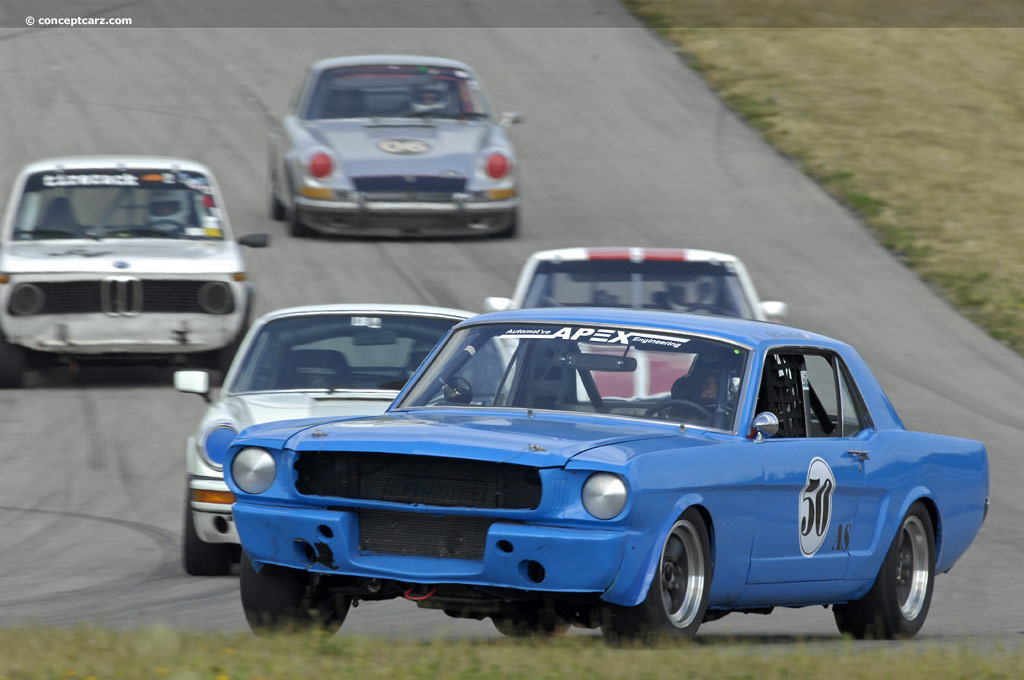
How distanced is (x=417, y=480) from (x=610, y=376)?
1.17 metres

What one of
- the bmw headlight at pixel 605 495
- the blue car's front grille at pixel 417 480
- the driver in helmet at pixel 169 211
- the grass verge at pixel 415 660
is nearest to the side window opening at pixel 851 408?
the grass verge at pixel 415 660

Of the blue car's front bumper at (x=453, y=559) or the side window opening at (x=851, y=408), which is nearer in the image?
the blue car's front bumper at (x=453, y=559)

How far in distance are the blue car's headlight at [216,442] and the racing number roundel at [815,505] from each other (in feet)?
10.7

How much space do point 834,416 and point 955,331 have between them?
36.3 ft

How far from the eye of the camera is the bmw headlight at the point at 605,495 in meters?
6.31

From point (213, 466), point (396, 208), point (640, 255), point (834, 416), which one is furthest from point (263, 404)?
point (396, 208)

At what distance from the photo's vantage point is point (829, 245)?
71.7 ft

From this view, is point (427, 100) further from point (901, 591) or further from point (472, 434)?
point (472, 434)

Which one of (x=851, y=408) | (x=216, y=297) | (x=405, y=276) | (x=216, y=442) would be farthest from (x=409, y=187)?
(x=851, y=408)

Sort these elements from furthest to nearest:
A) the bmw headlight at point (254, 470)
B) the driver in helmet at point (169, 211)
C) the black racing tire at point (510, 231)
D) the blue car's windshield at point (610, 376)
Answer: the black racing tire at point (510, 231)
the driver in helmet at point (169, 211)
the blue car's windshield at point (610, 376)
the bmw headlight at point (254, 470)

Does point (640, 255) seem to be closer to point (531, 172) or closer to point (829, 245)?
point (829, 245)

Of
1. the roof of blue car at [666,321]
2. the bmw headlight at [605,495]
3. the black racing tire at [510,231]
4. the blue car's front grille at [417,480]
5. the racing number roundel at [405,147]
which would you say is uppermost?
the roof of blue car at [666,321]

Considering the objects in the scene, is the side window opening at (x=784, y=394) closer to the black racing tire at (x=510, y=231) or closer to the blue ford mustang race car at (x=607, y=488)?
the blue ford mustang race car at (x=607, y=488)

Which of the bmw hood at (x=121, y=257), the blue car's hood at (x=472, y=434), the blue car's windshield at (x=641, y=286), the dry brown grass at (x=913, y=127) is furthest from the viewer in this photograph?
the dry brown grass at (x=913, y=127)
